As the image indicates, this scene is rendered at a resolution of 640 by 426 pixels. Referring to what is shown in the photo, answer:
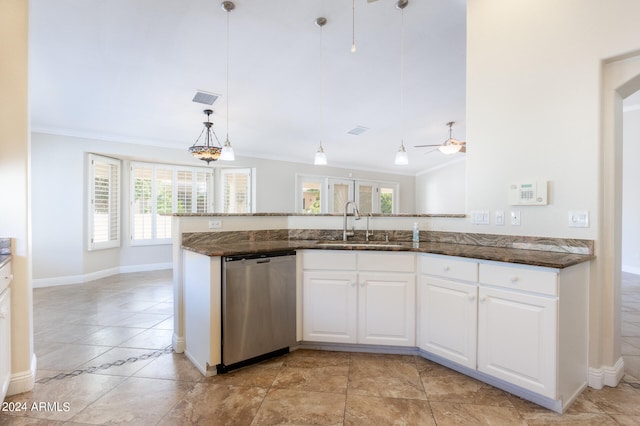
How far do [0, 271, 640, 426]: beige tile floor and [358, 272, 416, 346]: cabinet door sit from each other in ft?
0.55

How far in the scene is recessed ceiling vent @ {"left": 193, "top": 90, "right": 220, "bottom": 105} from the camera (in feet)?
13.5

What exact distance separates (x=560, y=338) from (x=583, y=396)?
56cm

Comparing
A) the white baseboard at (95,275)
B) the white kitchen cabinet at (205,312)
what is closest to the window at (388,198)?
the white baseboard at (95,275)

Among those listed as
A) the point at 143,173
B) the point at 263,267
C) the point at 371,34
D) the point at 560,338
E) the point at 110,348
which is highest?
the point at 371,34

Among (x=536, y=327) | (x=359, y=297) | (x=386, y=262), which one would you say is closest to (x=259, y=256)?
(x=359, y=297)

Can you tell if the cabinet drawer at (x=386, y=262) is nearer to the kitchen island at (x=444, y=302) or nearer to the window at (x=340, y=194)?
the kitchen island at (x=444, y=302)

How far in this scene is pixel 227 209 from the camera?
6.83 metres

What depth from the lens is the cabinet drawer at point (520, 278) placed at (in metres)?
1.77

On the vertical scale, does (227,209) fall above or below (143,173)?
below

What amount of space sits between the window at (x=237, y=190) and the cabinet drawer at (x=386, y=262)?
478 cm

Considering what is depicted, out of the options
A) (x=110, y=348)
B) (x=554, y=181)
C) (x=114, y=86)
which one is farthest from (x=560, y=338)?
(x=114, y=86)

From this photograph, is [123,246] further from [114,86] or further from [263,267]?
[263,267]

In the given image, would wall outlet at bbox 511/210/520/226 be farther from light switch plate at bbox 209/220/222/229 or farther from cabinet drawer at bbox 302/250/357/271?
light switch plate at bbox 209/220/222/229

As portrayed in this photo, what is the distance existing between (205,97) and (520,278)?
13.7ft
